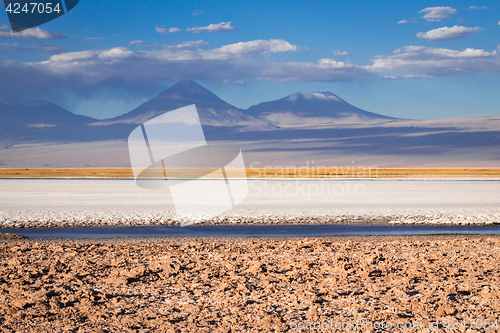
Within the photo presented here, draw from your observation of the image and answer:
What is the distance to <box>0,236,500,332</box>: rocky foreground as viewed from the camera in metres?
5.56

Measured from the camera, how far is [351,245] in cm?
1098

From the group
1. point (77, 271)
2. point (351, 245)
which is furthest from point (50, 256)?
point (351, 245)

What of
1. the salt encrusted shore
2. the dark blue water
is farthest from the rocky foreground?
the salt encrusted shore

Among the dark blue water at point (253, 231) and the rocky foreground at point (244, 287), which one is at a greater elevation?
the rocky foreground at point (244, 287)

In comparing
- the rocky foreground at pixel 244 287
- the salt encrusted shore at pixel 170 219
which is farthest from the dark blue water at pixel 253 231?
the rocky foreground at pixel 244 287

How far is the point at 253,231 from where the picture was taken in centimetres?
1420

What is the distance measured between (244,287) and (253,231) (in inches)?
281

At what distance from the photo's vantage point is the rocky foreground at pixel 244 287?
18.2 feet

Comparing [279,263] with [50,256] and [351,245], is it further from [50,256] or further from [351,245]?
[50,256]

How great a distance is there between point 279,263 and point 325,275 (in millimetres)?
1178

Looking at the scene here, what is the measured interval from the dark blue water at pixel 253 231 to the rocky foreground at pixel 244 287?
260 centimetres

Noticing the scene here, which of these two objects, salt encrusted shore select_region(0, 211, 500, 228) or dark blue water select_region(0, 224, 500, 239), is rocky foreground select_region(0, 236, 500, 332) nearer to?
dark blue water select_region(0, 224, 500, 239)

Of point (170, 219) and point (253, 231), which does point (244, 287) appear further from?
point (170, 219)

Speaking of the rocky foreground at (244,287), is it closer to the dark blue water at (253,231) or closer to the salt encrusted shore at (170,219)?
the dark blue water at (253,231)
